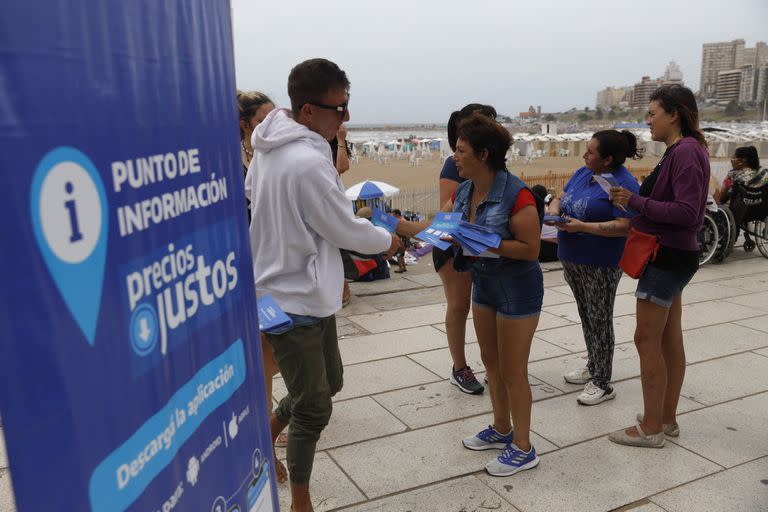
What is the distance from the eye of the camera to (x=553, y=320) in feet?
19.2

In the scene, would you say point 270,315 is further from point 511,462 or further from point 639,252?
point 639,252

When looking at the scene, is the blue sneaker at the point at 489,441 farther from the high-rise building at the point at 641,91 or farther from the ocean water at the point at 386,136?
the high-rise building at the point at 641,91

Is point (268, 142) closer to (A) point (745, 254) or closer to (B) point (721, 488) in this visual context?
(B) point (721, 488)

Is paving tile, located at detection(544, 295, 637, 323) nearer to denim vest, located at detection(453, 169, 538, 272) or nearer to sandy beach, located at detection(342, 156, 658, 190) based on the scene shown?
denim vest, located at detection(453, 169, 538, 272)

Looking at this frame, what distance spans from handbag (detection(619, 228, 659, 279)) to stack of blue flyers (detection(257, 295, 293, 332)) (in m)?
2.01

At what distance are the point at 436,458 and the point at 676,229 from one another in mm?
1723

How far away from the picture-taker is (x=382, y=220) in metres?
2.72

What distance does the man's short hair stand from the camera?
2373 mm

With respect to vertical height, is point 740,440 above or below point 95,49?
below

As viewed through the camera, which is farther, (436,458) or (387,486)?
(436,458)

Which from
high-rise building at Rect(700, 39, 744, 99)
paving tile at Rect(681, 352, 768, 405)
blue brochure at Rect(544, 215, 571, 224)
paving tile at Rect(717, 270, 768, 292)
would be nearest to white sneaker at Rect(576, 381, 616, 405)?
paving tile at Rect(681, 352, 768, 405)

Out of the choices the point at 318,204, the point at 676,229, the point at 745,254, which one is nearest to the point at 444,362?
the point at 676,229

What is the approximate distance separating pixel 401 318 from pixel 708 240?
4.96 m

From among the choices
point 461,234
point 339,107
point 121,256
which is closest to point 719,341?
point 461,234
